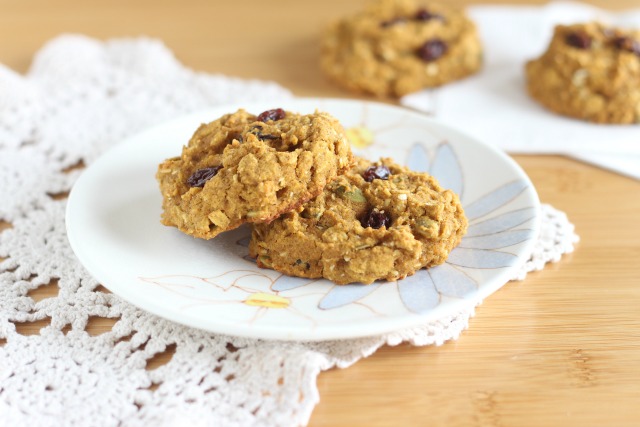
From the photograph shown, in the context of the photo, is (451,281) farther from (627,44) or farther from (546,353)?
(627,44)

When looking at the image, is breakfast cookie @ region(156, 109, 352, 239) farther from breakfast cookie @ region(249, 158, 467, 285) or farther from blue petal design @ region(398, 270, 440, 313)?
blue petal design @ region(398, 270, 440, 313)

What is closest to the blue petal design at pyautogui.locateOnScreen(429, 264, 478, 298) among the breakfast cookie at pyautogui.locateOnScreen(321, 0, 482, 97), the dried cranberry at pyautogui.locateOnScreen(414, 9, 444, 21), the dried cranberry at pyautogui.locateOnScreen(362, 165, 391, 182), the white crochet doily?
the white crochet doily

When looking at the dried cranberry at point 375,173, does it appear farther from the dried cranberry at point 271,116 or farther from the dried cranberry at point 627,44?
the dried cranberry at point 627,44

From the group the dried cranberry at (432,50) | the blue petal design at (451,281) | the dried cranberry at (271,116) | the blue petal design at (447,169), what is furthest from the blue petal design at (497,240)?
the dried cranberry at (432,50)

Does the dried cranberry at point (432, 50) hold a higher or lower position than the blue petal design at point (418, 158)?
higher

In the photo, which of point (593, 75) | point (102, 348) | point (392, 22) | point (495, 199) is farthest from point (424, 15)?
point (102, 348)
